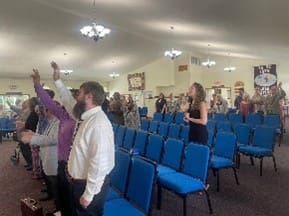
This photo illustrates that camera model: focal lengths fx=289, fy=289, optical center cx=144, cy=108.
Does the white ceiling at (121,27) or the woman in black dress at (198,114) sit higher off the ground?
the white ceiling at (121,27)

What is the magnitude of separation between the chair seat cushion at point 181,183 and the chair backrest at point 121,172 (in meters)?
0.57

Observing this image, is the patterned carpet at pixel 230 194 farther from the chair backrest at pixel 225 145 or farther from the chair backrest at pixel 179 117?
the chair backrest at pixel 179 117

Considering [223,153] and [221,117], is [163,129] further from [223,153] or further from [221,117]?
[221,117]

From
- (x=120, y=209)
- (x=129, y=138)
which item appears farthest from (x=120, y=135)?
(x=120, y=209)

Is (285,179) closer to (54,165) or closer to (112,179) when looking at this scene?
(112,179)

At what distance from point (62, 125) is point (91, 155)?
40.4 inches

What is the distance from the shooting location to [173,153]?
356 cm

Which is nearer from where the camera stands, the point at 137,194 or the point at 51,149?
the point at 137,194

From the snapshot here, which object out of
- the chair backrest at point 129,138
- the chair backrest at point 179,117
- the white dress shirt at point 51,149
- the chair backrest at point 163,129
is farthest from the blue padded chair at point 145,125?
the white dress shirt at point 51,149

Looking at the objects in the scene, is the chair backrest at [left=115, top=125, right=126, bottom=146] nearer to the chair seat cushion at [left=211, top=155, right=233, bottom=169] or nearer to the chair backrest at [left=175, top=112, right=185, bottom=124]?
the chair seat cushion at [left=211, top=155, right=233, bottom=169]

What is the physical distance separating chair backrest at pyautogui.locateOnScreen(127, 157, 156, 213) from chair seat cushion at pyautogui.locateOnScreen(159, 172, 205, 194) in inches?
23.0

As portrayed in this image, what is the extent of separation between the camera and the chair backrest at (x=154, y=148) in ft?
12.2

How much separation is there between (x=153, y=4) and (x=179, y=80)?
30.0 ft

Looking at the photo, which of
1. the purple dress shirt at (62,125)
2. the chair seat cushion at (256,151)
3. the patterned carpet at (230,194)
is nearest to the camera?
the purple dress shirt at (62,125)
